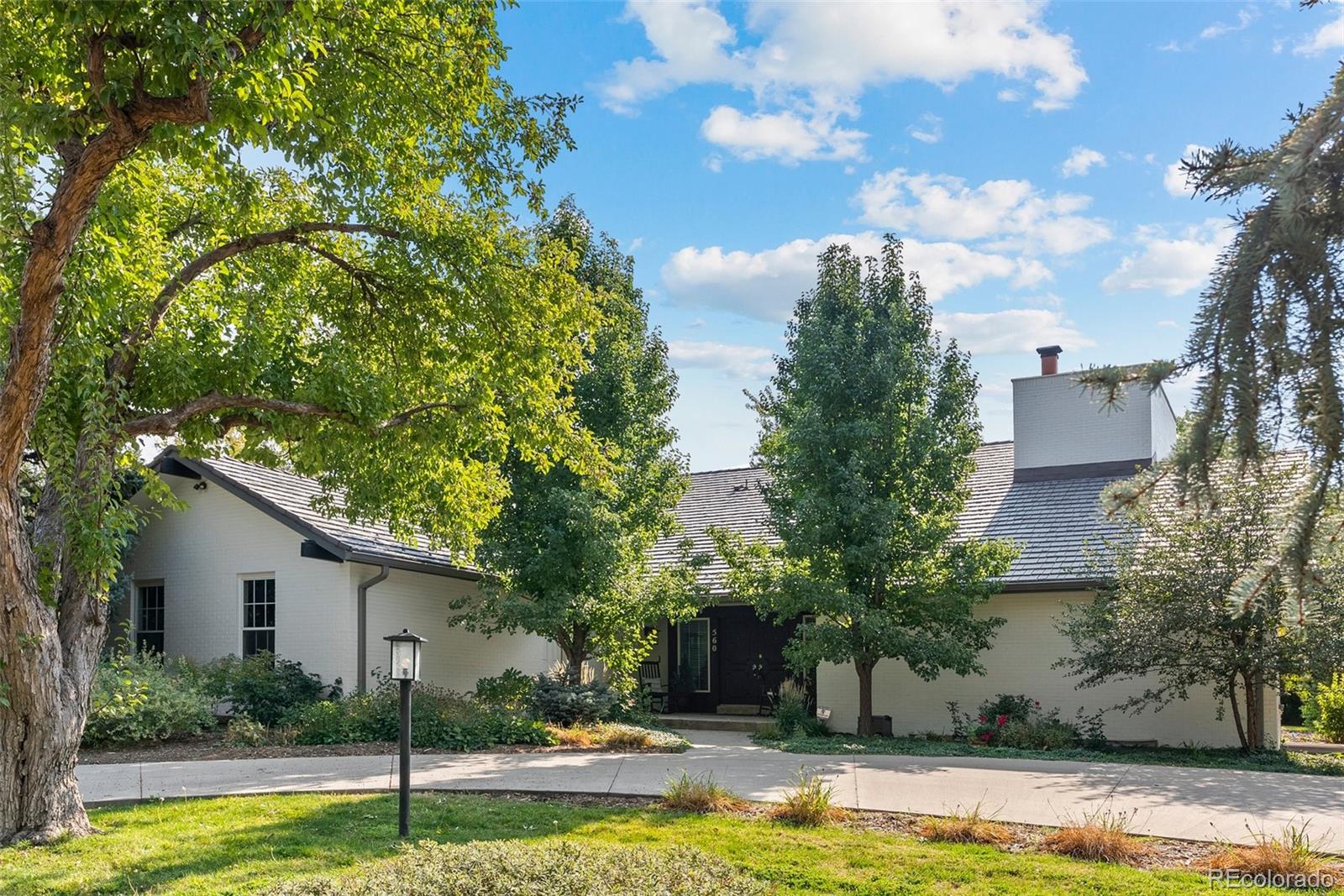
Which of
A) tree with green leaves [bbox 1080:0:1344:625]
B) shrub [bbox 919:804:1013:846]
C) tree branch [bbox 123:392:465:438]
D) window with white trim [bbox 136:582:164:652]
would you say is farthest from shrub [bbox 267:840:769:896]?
window with white trim [bbox 136:582:164:652]

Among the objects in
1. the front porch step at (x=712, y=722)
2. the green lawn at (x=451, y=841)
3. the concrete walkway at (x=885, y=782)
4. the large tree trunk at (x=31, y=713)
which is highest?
the large tree trunk at (x=31, y=713)

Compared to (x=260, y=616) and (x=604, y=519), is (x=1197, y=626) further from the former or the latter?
(x=260, y=616)

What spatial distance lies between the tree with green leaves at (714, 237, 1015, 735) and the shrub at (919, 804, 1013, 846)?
22.6 ft

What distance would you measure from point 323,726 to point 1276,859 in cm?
1118

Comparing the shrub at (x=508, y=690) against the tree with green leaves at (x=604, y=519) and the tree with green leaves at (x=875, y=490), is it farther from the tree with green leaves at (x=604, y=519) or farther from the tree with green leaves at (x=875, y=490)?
the tree with green leaves at (x=875, y=490)

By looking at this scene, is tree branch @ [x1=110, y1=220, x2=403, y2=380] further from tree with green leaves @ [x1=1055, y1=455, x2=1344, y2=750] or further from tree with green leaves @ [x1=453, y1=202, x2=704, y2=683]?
tree with green leaves @ [x1=1055, y1=455, x2=1344, y2=750]

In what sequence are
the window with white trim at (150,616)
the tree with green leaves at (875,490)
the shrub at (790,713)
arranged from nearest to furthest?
the tree with green leaves at (875,490), the shrub at (790,713), the window with white trim at (150,616)

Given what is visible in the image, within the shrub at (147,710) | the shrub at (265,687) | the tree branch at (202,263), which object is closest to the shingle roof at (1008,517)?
the shrub at (265,687)

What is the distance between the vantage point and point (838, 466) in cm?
1545

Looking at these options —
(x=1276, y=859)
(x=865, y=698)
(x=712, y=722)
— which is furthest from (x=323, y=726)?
(x=1276, y=859)

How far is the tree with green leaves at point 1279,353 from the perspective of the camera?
2.95m

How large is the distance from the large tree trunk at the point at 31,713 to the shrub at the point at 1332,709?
18.4 metres

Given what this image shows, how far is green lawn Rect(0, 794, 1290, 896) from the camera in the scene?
6.70 m

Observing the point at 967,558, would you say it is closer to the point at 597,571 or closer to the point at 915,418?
the point at 915,418
